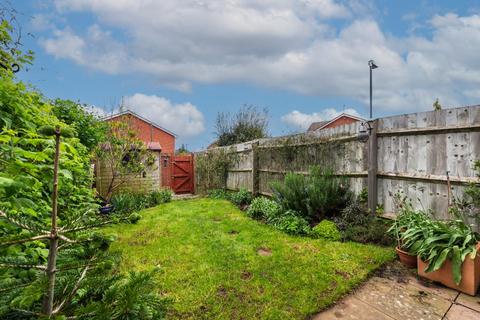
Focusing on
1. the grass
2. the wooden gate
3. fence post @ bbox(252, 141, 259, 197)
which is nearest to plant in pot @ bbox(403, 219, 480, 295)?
the grass

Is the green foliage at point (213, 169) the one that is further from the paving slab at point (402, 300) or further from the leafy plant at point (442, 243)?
the paving slab at point (402, 300)

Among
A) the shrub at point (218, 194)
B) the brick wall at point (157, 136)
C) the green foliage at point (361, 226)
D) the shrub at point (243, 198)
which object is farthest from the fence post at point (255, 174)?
the brick wall at point (157, 136)

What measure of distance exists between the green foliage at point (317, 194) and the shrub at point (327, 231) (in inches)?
15.8

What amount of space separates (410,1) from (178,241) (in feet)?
19.0

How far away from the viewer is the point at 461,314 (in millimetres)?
2363

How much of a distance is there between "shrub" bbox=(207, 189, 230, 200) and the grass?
3.68 m

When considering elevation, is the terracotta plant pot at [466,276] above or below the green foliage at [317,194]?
below

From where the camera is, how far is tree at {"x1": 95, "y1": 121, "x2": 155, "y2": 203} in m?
7.86

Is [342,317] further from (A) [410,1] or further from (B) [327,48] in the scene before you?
(B) [327,48]

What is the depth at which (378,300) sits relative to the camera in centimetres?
259

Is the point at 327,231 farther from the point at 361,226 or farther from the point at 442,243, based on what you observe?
the point at 442,243

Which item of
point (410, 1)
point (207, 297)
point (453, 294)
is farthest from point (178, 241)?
point (410, 1)

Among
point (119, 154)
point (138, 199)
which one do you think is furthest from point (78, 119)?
point (138, 199)

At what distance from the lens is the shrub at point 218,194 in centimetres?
898
